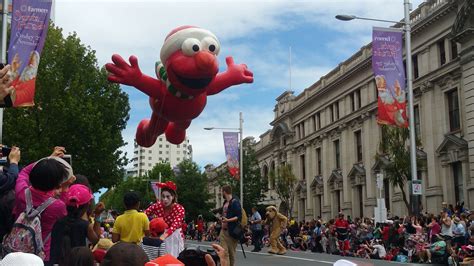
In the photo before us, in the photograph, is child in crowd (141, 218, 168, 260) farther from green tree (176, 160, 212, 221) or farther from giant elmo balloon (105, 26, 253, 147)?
green tree (176, 160, 212, 221)

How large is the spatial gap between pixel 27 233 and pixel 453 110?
27756 millimetres

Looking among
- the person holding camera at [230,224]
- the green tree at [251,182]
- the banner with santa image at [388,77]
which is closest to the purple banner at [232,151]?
the green tree at [251,182]

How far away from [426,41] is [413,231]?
15007 mm

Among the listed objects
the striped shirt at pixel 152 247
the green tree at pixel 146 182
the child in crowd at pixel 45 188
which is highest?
the green tree at pixel 146 182

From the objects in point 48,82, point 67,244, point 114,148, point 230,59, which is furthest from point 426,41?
point 67,244

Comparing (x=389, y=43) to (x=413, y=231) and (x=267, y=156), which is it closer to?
(x=413, y=231)

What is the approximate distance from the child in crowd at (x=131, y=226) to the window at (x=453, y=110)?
2506cm

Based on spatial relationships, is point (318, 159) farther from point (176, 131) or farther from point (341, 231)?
point (176, 131)

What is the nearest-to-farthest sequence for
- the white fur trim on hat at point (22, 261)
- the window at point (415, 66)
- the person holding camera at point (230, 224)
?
the white fur trim on hat at point (22, 261) → the person holding camera at point (230, 224) → the window at point (415, 66)

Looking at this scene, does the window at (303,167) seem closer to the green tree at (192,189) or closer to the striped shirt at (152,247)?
the green tree at (192,189)

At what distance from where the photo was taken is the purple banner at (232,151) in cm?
3684

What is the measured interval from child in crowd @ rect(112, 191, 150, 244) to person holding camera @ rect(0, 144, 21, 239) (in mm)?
1856

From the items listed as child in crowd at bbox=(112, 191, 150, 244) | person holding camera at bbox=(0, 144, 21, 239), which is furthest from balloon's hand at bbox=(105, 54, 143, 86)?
person holding camera at bbox=(0, 144, 21, 239)

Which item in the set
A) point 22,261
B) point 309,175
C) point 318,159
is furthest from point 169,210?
point 309,175
